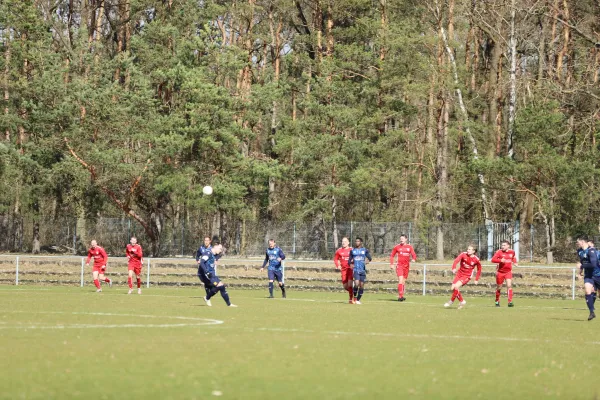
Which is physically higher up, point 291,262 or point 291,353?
point 291,262

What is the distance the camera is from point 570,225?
54219 mm

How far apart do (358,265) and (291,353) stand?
1579cm

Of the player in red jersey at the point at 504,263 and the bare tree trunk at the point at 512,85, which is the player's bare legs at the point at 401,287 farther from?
the bare tree trunk at the point at 512,85

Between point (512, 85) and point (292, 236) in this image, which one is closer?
point (512, 85)

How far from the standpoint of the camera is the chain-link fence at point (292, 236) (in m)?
54.2

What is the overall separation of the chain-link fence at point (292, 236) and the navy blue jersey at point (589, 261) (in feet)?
94.0

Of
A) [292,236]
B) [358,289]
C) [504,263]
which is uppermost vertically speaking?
[292,236]

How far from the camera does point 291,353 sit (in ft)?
49.6

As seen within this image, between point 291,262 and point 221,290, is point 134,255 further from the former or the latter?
point 291,262

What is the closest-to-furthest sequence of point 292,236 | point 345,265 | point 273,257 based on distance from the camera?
point 345,265, point 273,257, point 292,236

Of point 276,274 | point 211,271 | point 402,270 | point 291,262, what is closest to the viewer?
point 211,271

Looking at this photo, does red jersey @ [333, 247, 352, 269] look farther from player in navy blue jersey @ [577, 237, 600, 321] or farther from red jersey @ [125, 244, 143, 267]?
player in navy blue jersey @ [577, 237, 600, 321]

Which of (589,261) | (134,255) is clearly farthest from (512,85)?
(589,261)

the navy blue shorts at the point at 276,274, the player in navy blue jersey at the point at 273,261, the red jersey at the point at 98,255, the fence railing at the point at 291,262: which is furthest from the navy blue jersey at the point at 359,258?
the red jersey at the point at 98,255
